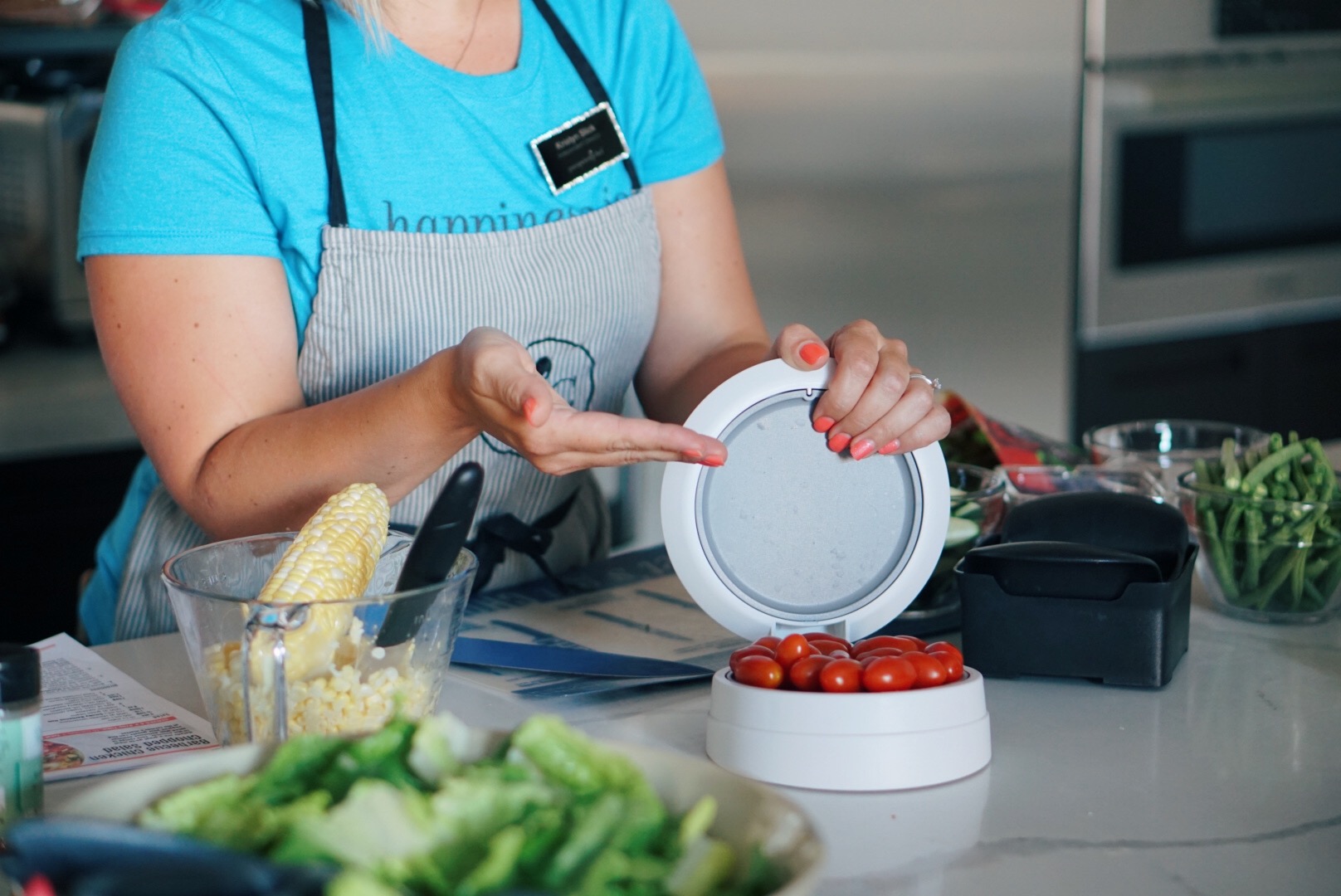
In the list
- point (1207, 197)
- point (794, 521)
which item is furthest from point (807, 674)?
point (1207, 197)

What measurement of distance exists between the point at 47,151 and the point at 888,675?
1757 mm

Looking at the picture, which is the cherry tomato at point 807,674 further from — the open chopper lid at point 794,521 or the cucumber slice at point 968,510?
the cucumber slice at point 968,510

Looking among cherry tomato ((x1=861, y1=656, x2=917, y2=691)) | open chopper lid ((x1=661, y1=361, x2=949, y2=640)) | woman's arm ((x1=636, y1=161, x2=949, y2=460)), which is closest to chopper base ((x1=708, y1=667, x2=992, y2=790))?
cherry tomato ((x1=861, y1=656, x2=917, y2=691))

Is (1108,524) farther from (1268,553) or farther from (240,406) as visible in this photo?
(240,406)

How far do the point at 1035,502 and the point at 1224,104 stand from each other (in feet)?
6.77

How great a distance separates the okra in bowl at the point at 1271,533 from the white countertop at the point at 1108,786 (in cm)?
4

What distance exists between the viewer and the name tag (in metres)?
1.35

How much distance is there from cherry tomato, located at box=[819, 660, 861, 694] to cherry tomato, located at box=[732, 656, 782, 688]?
31mm

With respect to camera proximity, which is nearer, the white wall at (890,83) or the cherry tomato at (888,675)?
the cherry tomato at (888,675)

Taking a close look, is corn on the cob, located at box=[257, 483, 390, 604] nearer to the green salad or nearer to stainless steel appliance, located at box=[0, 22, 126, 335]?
the green salad

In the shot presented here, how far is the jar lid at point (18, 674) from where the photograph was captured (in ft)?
2.27

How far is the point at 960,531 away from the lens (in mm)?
1146

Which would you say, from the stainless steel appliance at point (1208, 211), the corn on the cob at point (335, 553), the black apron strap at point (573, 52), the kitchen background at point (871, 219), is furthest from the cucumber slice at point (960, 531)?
the stainless steel appliance at point (1208, 211)

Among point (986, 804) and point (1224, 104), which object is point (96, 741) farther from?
point (1224, 104)
